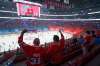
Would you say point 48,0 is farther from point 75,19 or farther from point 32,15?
point 32,15

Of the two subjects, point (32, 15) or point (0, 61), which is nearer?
point (0, 61)

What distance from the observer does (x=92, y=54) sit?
687 centimetres

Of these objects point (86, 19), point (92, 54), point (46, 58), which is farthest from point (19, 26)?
point (46, 58)

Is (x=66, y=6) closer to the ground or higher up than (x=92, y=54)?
higher up

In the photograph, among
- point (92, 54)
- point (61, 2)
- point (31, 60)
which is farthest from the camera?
point (61, 2)

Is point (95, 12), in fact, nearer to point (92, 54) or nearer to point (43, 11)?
point (43, 11)

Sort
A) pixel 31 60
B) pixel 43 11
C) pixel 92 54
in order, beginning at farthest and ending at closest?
pixel 43 11 → pixel 92 54 → pixel 31 60

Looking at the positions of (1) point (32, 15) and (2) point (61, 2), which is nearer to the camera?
(1) point (32, 15)

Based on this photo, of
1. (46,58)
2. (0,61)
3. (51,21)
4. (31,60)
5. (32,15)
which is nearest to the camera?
(31,60)

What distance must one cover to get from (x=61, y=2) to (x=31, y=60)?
29447mm

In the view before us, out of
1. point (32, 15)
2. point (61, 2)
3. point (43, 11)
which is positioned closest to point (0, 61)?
point (32, 15)

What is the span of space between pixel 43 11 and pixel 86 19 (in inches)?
247

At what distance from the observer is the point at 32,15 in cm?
1188

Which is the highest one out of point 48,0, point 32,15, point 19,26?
point 48,0
